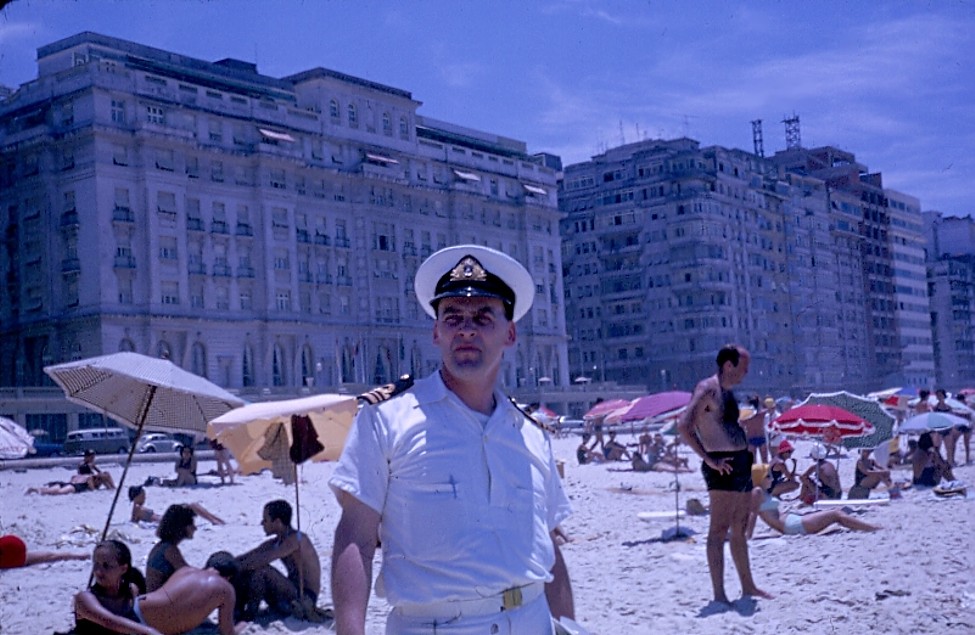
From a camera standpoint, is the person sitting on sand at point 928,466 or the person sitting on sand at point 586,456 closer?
the person sitting on sand at point 928,466

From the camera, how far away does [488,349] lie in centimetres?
309

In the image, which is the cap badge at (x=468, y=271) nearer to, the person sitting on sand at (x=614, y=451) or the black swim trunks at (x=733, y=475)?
the black swim trunks at (x=733, y=475)

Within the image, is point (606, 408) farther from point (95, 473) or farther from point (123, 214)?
point (123, 214)

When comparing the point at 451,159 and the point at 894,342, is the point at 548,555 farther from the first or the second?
the point at 894,342

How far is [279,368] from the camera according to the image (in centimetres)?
6122

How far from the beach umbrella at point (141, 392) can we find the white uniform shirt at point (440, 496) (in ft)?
21.9

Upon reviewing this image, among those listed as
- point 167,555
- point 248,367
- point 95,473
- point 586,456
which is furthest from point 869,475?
point 248,367

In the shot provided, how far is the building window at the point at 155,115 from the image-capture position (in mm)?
55281

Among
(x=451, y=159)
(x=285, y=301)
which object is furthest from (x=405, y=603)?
(x=451, y=159)

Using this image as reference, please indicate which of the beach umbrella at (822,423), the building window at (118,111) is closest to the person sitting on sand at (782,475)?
the beach umbrella at (822,423)

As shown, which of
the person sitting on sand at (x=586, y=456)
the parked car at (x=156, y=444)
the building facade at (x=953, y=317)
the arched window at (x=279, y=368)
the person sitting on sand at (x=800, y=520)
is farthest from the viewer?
the building facade at (x=953, y=317)

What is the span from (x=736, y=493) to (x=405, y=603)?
4.97 metres

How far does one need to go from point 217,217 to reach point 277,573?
51.8 m

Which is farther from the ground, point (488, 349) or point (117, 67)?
point (117, 67)
